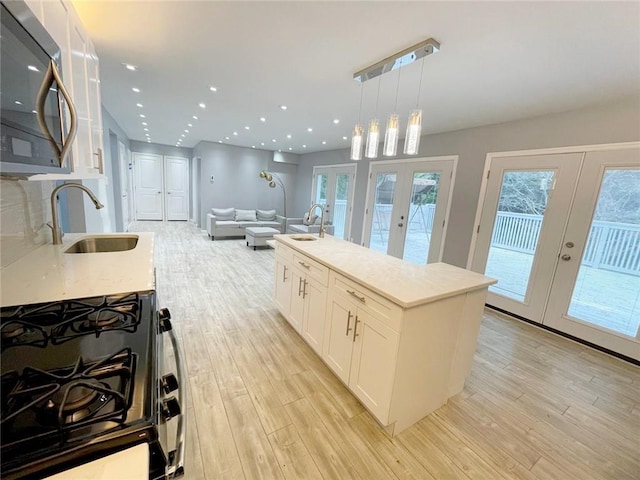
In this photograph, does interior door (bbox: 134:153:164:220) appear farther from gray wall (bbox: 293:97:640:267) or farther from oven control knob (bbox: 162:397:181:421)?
oven control knob (bbox: 162:397:181:421)

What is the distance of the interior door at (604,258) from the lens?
260cm

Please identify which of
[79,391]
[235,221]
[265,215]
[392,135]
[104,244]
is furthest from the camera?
[265,215]

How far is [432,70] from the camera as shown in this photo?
2277 mm

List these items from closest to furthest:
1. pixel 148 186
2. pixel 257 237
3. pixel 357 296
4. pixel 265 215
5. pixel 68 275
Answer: pixel 68 275 → pixel 357 296 → pixel 257 237 → pixel 265 215 → pixel 148 186

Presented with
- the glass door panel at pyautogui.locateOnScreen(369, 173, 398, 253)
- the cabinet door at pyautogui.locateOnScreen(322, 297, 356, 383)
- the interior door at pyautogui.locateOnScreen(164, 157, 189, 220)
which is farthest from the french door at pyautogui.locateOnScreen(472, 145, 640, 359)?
the interior door at pyautogui.locateOnScreen(164, 157, 189, 220)

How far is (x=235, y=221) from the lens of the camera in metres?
7.20

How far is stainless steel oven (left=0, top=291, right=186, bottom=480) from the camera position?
0.49 m

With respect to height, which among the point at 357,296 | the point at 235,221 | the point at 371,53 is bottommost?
the point at 235,221

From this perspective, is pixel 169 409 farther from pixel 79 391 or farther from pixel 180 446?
pixel 79 391

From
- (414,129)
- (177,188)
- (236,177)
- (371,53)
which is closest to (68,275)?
(414,129)

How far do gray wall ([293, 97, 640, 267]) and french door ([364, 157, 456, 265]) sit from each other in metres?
0.17

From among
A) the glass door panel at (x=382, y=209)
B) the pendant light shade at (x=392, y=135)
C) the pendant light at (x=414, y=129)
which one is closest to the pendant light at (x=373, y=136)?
the pendant light shade at (x=392, y=135)

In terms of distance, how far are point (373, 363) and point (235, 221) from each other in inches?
247

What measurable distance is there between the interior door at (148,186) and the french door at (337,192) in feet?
18.1
